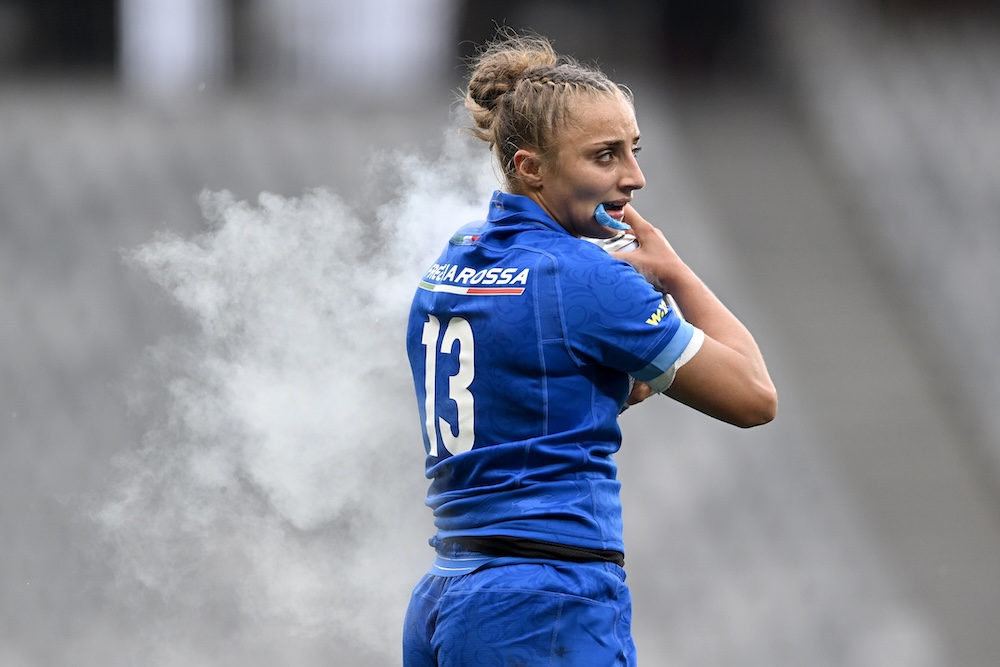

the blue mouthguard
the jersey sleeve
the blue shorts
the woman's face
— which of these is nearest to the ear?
the woman's face

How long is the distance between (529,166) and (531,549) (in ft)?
2.17

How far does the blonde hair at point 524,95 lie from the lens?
83.3 inches

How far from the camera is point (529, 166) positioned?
84.5 inches

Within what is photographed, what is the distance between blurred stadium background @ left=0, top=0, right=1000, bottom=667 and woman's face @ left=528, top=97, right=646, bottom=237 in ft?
8.98

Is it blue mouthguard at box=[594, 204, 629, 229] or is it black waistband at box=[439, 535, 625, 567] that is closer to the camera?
black waistband at box=[439, 535, 625, 567]

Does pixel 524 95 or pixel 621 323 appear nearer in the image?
pixel 621 323

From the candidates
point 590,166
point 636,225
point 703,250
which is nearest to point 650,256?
point 636,225

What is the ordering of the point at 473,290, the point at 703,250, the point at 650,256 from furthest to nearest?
the point at 703,250
the point at 650,256
the point at 473,290

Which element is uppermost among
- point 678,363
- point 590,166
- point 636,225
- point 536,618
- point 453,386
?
point 590,166

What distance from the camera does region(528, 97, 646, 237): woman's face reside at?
2.11 metres

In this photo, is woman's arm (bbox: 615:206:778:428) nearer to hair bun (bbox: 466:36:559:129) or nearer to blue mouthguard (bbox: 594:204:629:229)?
blue mouthguard (bbox: 594:204:629:229)

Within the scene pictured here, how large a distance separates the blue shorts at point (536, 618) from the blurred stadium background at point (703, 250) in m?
2.60

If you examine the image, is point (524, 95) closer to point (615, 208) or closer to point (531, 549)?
point (615, 208)

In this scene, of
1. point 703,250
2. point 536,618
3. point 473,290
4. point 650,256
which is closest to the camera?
point 536,618
